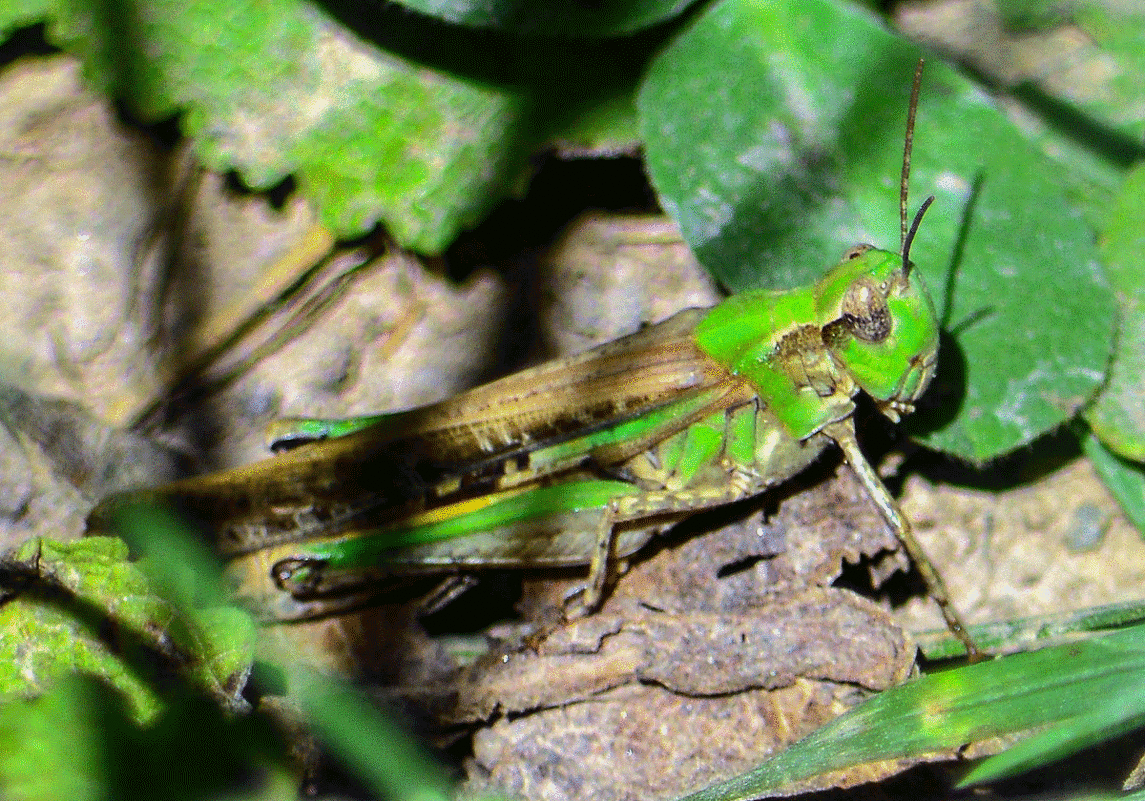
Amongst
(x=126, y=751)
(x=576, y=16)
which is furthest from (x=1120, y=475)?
(x=126, y=751)

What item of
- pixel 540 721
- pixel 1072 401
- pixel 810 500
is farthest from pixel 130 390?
pixel 1072 401

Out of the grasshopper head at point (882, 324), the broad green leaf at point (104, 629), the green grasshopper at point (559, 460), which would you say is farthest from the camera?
the green grasshopper at point (559, 460)

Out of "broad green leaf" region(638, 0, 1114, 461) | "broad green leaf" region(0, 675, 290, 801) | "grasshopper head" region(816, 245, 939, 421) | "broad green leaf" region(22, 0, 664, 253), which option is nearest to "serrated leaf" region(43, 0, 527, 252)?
"broad green leaf" region(22, 0, 664, 253)

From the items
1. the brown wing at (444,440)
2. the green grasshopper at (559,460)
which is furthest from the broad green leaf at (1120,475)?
the brown wing at (444,440)

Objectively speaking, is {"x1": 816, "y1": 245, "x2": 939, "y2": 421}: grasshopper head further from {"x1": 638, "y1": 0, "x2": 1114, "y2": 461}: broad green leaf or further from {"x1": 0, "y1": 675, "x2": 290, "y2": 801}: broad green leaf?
{"x1": 0, "y1": 675, "x2": 290, "y2": 801}: broad green leaf

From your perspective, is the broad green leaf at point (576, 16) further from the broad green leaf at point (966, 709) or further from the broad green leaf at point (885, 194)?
the broad green leaf at point (966, 709)
